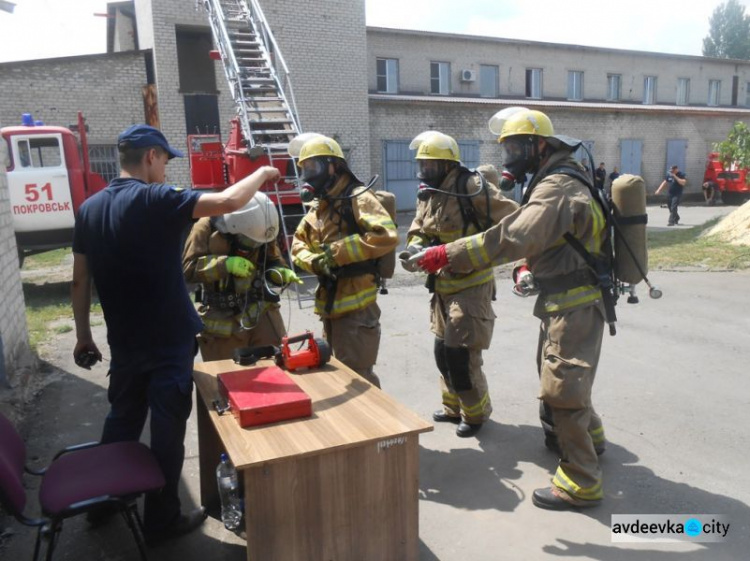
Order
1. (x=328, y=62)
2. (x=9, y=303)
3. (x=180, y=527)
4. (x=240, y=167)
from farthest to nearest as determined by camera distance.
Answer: (x=328, y=62), (x=240, y=167), (x=9, y=303), (x=180, y=527)

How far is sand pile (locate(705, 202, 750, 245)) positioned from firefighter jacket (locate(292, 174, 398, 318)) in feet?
33.5

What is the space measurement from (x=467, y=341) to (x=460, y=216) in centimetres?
83

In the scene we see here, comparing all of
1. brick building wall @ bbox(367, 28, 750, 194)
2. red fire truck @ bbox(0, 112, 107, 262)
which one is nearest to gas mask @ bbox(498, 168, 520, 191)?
red fire truck @ bbox(0, 112, 107, 262)

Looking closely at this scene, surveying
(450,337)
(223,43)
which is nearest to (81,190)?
(223,43)

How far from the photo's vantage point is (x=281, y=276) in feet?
11.6

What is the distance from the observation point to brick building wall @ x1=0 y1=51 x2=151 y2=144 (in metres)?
14.2

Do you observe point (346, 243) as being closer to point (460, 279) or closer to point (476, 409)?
point (460, 279)

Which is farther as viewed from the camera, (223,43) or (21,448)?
(223,43)

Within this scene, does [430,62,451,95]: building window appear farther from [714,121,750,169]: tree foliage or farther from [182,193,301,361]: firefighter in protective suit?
[182,193,301,361]: firefighter in protective suit

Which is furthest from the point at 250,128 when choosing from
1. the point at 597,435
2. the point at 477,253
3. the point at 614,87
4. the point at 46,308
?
the point at 614,87

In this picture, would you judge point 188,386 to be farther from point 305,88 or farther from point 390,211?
point 305,88

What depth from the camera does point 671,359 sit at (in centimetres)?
548

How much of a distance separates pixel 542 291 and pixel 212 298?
76.0 inches

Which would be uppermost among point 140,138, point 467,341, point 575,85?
point 575,85
